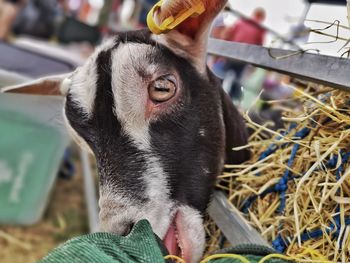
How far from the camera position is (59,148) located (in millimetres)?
4043

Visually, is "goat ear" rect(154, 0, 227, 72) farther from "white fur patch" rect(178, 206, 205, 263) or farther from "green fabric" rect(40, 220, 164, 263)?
"green fabric" rect(40, 220, 164, 263)

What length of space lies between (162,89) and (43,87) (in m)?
0.81

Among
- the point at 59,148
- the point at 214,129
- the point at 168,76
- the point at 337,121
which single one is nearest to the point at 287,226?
the point at 337,121

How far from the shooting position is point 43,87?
7.64 ft

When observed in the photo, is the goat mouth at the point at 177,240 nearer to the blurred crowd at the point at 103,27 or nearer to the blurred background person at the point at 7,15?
the blurred crowd at the point at 103,27

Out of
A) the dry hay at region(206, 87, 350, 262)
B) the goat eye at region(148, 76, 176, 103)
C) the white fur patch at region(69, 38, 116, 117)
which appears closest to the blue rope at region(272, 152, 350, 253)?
the dry hay at region(206, 87, 350, 262)

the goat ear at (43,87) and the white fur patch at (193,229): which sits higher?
the goat ear at (43,87)

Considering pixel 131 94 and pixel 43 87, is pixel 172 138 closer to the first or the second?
pixel 131 94

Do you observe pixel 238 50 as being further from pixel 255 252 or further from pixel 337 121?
pixel 255 252

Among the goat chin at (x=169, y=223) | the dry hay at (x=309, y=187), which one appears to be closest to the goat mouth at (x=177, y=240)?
the goat chin at (x=169, y=223)

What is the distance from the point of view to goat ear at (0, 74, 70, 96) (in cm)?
226

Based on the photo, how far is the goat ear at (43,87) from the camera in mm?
2262

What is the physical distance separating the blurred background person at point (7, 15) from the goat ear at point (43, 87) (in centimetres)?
491

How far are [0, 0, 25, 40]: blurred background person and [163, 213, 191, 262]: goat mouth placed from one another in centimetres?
587
